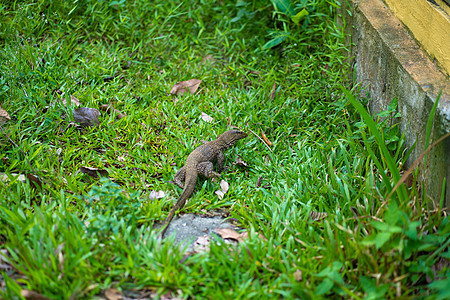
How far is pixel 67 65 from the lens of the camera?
5586 mm

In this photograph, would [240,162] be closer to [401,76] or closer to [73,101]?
[401,76]

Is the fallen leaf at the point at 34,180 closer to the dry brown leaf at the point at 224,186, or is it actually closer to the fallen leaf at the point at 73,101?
the fallen leaf at the point at 73,101

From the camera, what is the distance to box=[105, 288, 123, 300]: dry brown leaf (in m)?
2.83

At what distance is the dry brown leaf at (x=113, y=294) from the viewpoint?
2828 mm

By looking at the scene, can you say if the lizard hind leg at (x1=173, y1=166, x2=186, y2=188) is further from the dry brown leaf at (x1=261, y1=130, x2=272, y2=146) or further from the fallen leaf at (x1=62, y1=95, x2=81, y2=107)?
the fallen leaf at (x1=62, y1=95, x2=81, y2=107)

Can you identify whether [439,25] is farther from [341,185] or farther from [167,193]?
[167,193]

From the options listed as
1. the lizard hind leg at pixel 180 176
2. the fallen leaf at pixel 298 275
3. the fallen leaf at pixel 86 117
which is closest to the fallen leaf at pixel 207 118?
the lizard hind leg at pixel 180 176

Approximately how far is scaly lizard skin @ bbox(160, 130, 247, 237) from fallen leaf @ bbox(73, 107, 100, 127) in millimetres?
1266

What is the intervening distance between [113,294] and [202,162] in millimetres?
1737

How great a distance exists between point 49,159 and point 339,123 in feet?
10.0

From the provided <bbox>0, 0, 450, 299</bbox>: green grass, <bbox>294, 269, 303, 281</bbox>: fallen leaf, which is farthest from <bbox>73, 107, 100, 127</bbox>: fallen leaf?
<bbox>294, 269, 303, 281</bbox>: fallen leaf

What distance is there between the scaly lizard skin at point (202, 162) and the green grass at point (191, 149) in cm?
12

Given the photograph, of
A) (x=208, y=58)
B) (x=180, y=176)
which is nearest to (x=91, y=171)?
(x=180, y=176)

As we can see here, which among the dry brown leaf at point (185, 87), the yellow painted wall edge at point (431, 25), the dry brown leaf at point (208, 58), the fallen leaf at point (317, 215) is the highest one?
the yellow painted wall edge at point (431, 25)
